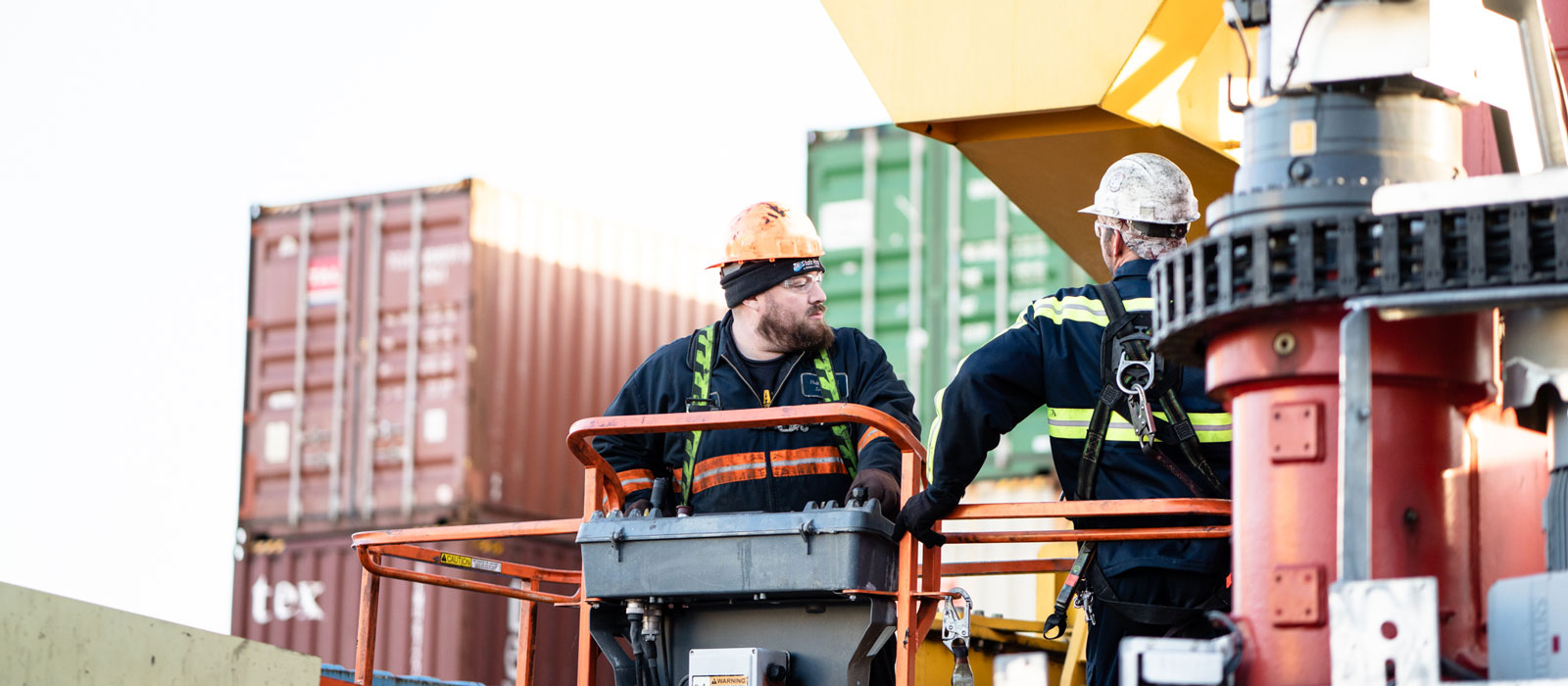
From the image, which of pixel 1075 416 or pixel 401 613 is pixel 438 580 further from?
pixel 401 613

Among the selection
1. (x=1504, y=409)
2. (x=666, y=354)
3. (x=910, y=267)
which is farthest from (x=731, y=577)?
(x=910, y=267)

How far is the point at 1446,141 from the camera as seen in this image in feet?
9.40

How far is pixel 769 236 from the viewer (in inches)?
204

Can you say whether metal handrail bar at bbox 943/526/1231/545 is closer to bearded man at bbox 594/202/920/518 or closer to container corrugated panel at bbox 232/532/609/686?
bearded man at bbox 594/202/920/518

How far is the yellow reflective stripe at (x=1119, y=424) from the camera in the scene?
4.21m

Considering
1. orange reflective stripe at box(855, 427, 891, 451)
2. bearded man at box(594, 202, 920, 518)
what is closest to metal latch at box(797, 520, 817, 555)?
orange reflective stripe at box(855, 427, 891, 451)

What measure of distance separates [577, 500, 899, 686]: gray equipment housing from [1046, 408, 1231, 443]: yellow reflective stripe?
50cm

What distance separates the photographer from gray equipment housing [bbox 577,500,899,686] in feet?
13.3

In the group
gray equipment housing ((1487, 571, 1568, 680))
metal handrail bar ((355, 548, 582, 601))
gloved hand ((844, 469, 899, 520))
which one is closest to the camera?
gray equipment housing ((1487, 571, 1568, 680))

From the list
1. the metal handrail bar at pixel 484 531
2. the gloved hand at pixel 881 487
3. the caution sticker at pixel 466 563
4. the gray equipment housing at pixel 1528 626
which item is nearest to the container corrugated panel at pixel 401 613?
the caution sticker at pixel 466 563

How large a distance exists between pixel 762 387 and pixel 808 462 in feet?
0.96

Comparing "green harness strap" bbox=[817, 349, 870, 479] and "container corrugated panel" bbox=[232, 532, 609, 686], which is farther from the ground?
"green harness strap" bbox=[817, 349, 870, 479]

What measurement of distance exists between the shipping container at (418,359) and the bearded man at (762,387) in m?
9.35

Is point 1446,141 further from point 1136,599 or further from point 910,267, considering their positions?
point 910,267
